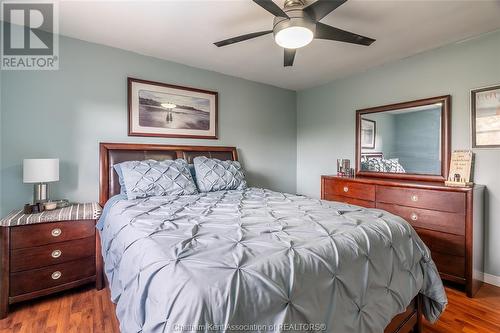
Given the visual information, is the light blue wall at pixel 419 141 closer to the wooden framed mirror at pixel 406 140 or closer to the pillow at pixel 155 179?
the wooden framed mirror at pixel 406 140

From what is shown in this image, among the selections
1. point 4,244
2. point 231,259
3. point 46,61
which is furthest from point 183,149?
point 231,259

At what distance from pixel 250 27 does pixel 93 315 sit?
2.75 m

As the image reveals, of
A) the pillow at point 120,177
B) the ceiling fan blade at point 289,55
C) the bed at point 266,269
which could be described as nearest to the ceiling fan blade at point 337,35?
the ceiling fan blade at point 289,55

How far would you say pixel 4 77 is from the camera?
7.42ft

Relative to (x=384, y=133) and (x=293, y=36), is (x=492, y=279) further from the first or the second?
(x=293, y=36)

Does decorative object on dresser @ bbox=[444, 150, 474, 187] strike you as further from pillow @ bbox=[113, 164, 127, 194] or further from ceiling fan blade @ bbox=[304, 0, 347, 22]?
pillow @ bbox=[113, 164, 127, 194]

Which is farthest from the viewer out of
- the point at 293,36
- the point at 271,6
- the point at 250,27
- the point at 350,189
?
the point at 350,189

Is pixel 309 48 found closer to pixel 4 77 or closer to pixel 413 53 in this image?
pixel 413 53

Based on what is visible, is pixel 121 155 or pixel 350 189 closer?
pixel 121 155

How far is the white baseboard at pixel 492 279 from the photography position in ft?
7.82

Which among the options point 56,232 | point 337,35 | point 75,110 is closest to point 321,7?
point 337,35

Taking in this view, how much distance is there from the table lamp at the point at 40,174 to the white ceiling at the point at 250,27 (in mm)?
1284

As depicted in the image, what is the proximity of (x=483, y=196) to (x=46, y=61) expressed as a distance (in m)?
4.46

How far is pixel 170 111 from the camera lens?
313 centimetres
